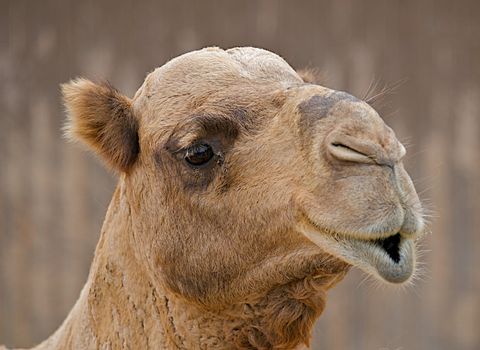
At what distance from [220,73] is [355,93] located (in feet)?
16.7

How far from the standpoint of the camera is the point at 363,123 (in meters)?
2.82

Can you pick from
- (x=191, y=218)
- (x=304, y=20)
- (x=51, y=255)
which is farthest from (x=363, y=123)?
(x=51, y=255)

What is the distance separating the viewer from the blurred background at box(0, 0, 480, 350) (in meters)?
8.45

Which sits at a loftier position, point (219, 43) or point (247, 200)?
point (219, 43)

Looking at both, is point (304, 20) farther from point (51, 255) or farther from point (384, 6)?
point (51, 255)

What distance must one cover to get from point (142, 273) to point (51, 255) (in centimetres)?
556

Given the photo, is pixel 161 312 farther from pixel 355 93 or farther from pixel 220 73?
pixel 355 93

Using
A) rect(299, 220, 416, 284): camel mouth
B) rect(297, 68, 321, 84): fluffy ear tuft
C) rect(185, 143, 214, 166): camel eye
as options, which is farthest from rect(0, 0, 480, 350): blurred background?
rect(299, 220, 416, 284): camel mouth

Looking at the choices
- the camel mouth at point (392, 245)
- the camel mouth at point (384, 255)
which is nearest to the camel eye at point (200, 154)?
the camel mouth at point (384, 255)

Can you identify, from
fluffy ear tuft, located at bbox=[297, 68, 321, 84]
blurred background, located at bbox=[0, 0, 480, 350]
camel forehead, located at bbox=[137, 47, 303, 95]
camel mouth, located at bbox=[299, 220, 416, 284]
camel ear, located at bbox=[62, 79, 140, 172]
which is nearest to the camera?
camel mouth, located at bbox=[299, 220, 416, 284]

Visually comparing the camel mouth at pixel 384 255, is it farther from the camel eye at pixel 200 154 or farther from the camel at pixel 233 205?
the camel eye at pixel 200 154

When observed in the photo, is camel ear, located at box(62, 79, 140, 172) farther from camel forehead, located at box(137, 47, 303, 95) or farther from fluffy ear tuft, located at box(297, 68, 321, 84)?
fluffy ear tuft, located at box(297, 68, 321, 84)

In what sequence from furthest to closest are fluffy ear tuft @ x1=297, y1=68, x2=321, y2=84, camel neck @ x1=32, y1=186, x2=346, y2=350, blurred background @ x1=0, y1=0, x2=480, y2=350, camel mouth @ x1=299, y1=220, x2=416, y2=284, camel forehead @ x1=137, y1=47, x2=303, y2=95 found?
blurred background @ x1=0, y1=0, x2=480, y2=350, fluffy ear tuft @ x1=297, y1=68, x2=321, y2=84, camel forehead @ x1=137, y1=47, x2=303, y2=95, camel neck @ x1=32, y1=186, x2=346, y2=350, camel mouth @ x1=299, y1=220, x2=416, y2=284

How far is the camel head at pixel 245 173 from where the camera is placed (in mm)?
2738
